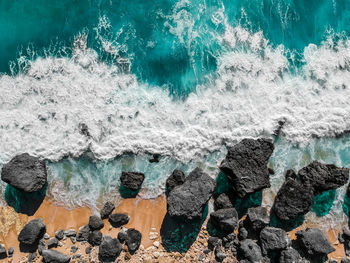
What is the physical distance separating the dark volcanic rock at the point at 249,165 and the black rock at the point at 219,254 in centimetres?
190

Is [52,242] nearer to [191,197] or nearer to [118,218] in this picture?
[118,218]

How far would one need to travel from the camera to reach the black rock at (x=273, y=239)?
9.08 meters

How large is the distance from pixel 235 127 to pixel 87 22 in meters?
6.70

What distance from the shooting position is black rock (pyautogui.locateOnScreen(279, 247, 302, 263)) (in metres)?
9.05

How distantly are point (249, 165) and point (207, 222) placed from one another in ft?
7.82

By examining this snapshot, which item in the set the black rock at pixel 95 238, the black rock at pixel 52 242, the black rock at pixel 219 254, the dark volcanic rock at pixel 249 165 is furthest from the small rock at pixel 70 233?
the dark volcanic rock at pixel 249 165

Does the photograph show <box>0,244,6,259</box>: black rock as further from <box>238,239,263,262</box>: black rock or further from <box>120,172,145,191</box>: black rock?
<box>238,239,263,262</box>: black rock

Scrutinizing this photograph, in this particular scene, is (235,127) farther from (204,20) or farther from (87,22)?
(87,22)

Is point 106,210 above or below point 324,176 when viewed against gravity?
below

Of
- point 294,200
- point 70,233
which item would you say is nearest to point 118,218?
point 70,233

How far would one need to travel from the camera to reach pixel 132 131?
33.2 feet

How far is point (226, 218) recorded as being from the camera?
916 cm

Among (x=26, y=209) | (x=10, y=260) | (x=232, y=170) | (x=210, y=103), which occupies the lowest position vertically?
(x=10, y=260)

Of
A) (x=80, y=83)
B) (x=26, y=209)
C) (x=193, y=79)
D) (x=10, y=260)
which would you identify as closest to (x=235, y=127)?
(x=193, y=79)
